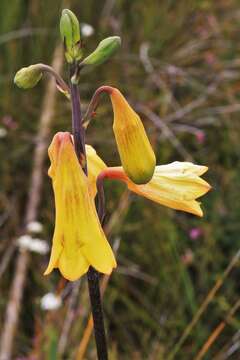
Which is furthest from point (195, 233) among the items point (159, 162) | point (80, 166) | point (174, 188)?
point (80, 166)

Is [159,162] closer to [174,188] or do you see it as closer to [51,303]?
[51,303]

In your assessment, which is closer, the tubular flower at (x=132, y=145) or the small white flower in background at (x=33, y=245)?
the tubular flower at (x=132, y=145)

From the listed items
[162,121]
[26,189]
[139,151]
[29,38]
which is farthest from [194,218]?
[139,151]

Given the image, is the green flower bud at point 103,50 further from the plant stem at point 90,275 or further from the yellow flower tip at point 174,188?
the yellow flower tip at point 174,188

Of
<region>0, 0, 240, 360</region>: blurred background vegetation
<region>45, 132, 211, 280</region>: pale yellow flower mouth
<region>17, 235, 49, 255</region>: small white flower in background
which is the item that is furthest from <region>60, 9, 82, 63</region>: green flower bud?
<region>17, 235, 49, 255</region>: small white flower in background

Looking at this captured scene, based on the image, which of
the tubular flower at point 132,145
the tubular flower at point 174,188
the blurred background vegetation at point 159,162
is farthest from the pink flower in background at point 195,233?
the tubular flower at point 132,145
